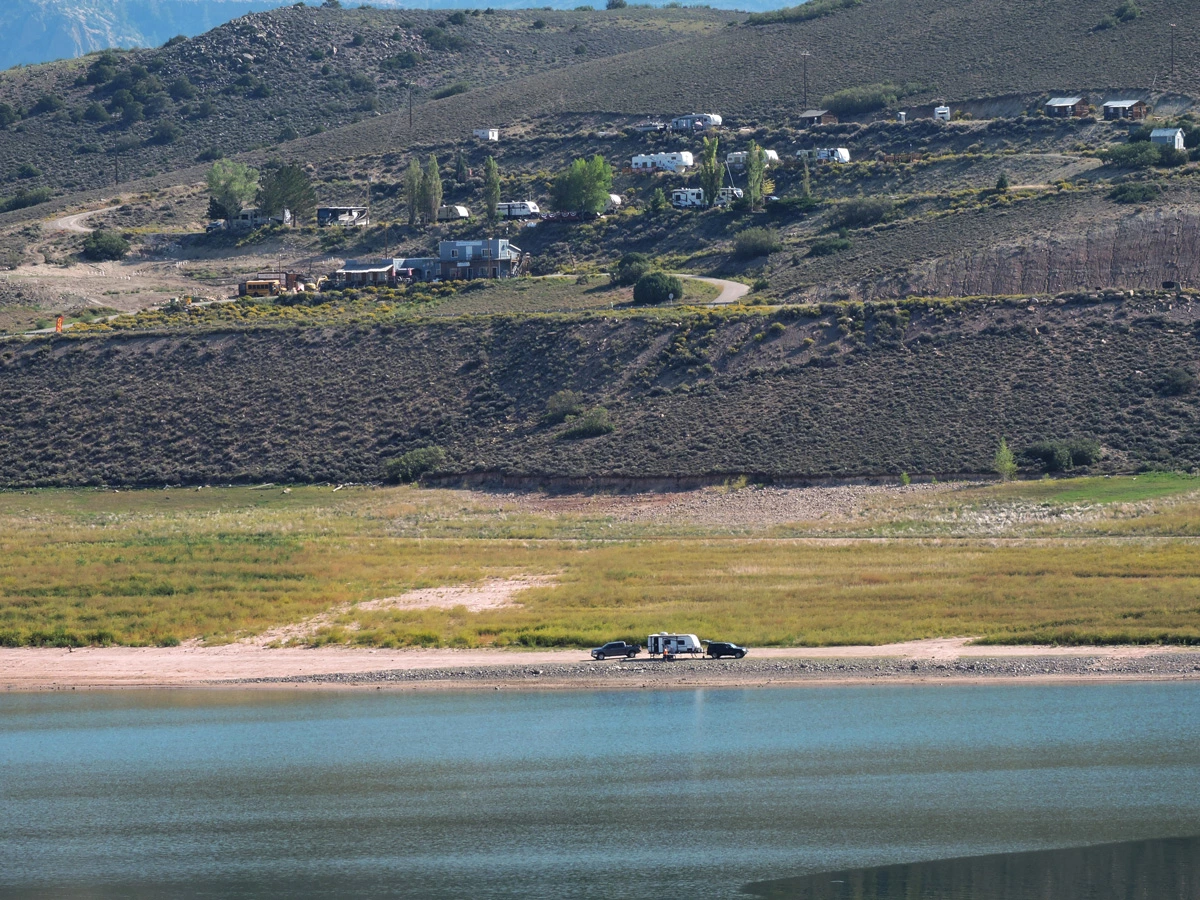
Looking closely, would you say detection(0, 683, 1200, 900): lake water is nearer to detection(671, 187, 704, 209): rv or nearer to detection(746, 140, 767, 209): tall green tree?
detection(746, 140, 767, 209): tall green tree

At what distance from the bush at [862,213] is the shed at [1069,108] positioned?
19185 millimetres

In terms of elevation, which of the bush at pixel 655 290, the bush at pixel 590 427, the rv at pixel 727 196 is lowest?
the bush at pixel 590 427

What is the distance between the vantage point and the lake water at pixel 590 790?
26.6 meters

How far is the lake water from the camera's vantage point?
26609 millimetres

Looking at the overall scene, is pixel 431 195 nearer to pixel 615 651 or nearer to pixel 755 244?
pixel 755 244

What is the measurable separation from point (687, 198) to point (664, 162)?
8958 millimetres

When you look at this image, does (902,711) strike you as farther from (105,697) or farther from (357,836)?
(105,697)

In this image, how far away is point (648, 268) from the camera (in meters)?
93.9

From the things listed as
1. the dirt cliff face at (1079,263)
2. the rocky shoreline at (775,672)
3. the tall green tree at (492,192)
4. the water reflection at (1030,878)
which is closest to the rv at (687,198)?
the tall green tree at (492,192)

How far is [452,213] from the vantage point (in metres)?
113

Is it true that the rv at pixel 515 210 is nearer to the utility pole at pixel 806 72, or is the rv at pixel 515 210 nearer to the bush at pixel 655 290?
the bush at pixel 655 290

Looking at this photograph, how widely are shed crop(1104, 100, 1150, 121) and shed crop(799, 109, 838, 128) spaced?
21170 mm

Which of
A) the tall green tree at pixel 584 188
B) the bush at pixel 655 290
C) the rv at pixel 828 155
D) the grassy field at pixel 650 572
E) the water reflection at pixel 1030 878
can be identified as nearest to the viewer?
the water reflection at pixel 1030 878

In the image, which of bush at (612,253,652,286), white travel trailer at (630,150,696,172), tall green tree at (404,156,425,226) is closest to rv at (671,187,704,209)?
white travel trailer at (630,150,696,172)
